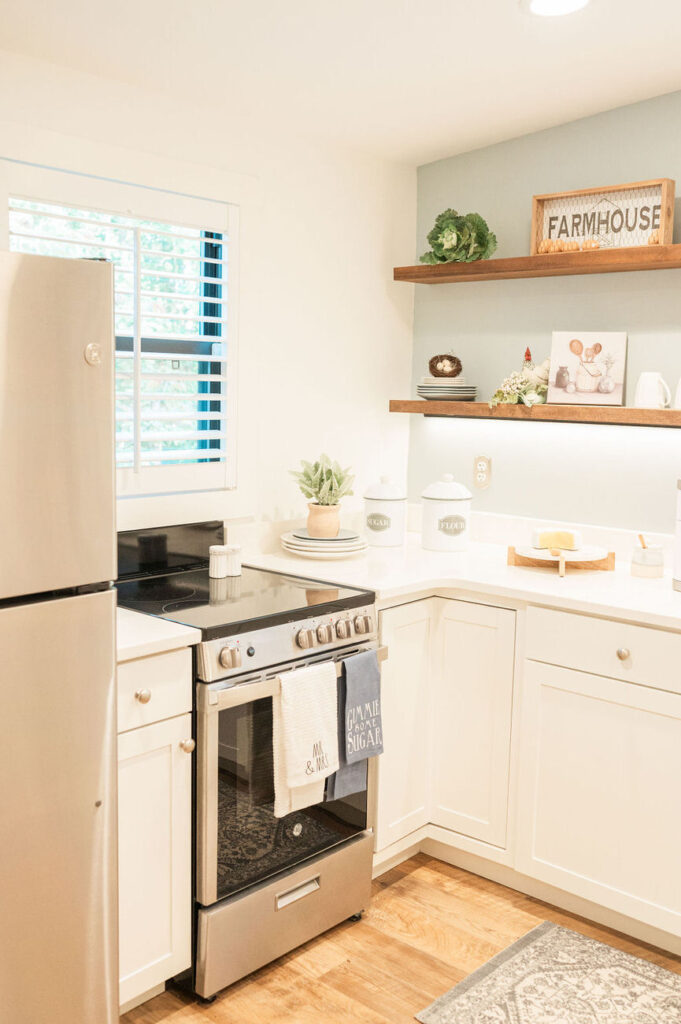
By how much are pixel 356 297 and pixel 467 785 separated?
1743mm

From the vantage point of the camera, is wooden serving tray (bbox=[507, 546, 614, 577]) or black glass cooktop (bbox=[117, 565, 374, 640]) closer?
black glass cooktop (bbox=[117, 565, 374, 640])

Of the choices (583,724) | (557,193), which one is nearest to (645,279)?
(557,193)

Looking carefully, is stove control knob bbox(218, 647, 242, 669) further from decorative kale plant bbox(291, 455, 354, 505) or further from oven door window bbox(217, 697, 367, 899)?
decorative kale plant bbox(291, 455, 354, 505)

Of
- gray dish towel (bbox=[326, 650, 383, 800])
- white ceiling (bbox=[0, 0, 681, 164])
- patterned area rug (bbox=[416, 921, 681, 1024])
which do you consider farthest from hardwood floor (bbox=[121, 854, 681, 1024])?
white ceiling (bbox=[0, 0, 681, 164])

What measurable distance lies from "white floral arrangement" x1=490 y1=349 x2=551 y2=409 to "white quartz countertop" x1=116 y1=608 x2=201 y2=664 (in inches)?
59.1

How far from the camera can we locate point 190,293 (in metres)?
2.82

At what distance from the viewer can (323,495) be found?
10.1 feet

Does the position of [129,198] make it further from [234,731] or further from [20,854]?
[20,854]

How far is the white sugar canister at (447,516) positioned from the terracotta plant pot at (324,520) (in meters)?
0.35

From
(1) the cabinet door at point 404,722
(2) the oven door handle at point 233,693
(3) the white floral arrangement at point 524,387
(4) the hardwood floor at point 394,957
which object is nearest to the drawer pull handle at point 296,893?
(4) the hardwood floor at point 394,957

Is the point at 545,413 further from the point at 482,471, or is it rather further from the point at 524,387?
the point at 482,471

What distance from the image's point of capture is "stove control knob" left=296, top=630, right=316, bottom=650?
7.70ft

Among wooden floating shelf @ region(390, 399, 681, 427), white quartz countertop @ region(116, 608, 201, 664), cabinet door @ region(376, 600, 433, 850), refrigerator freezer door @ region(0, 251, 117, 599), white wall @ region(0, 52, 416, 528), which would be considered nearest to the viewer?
refrigerator freezer door @ region(0, 251, 117, 599)

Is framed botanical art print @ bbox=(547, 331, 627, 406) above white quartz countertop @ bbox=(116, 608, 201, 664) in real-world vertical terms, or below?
above
